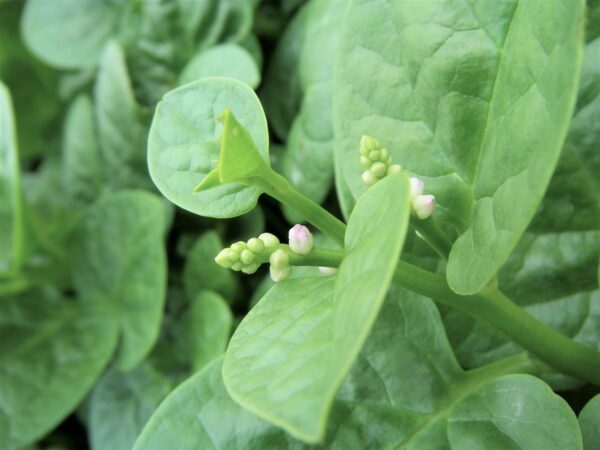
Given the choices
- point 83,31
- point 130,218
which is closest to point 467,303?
point 130,218

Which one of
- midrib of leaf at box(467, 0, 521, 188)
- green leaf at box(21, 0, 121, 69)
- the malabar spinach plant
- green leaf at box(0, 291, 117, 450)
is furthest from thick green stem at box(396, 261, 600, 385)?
green leaf at box(21, 0, 121, 69)

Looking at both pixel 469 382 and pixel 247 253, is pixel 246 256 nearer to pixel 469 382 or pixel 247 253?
pixel 247 253

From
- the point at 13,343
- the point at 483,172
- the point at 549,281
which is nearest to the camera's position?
the point at 483,172

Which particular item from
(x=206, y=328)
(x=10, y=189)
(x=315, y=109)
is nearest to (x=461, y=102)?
(x=315, y=109)

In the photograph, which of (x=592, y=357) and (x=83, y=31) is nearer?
(x=592, y=357)

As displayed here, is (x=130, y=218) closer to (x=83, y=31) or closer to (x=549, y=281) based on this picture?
(x=83, y=31)

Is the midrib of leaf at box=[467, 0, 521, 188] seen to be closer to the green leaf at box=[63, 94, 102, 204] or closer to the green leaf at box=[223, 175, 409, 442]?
the green leaf at box=[223, 175, 409, 442]

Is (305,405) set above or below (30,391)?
above

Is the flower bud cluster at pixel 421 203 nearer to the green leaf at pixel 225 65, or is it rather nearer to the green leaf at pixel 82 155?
the green leaf at pixel 225 65
